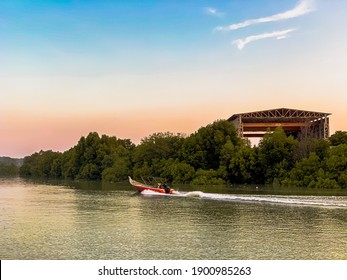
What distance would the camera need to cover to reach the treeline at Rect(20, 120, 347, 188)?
65.6 meters

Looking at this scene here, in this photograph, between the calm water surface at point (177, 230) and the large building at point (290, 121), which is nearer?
the calm water surface at point (177, 230)

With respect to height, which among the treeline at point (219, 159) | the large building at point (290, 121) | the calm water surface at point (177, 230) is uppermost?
the large building at point (290, 121)

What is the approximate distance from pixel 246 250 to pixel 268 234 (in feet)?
13.1

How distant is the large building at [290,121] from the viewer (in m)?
78.5

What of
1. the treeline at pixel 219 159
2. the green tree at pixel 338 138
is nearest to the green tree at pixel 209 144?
the treeline at pixel 219 159

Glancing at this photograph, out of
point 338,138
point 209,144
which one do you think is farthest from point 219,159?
point 338,138

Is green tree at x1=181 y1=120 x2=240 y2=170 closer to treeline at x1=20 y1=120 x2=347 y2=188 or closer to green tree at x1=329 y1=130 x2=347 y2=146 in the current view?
treeline at x1=20 y1=120 x2=347 y2=188

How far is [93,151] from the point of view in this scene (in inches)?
4311

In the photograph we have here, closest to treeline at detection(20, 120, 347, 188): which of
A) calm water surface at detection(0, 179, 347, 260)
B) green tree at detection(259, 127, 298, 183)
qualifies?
green tree at detection(259, 127, 298, 183)

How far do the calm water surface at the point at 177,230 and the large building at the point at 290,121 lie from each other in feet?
142

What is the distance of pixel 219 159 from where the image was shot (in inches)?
3226

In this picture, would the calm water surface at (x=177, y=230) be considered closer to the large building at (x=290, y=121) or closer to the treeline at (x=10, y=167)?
the large building at (x=290, y=121)
